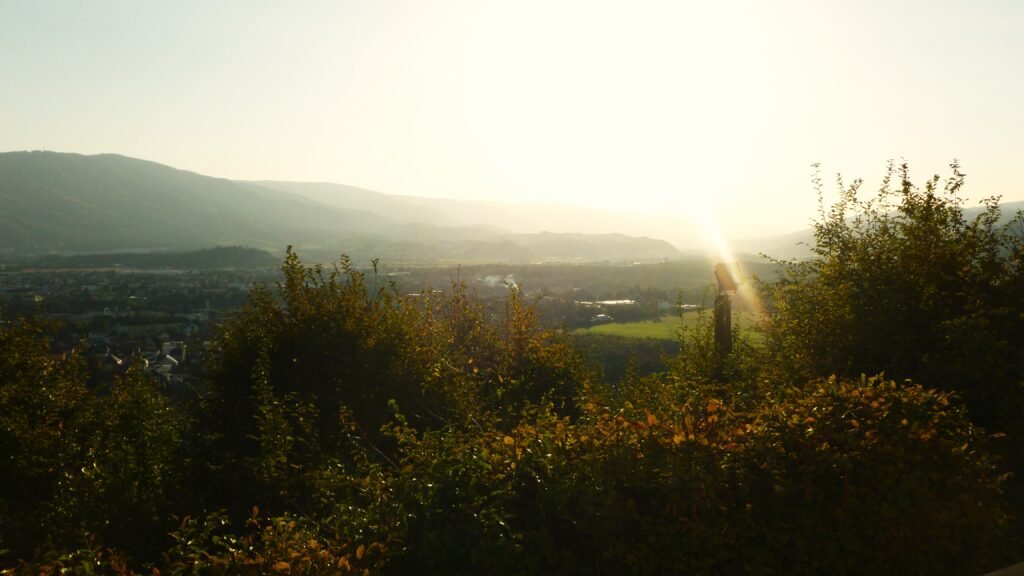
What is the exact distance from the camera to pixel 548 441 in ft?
15.1

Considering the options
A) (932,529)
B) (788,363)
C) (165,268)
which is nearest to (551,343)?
(788,363)

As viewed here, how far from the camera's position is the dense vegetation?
4125 mm

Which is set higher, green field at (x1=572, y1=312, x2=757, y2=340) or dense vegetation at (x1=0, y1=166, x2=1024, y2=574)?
dense vegetation at (x1=0, y1=166, x2=1024, y2=574)

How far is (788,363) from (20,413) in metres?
11.1

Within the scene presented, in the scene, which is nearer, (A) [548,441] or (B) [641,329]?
(A) [548,441]

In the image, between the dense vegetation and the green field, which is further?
the green field

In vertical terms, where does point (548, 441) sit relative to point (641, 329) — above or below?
above

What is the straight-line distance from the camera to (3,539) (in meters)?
6.44

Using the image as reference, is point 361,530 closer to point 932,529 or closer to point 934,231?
point 932,529

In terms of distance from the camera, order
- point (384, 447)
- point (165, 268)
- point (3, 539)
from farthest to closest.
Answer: point (165, 268) < point (384, 447) < point (3, 539)

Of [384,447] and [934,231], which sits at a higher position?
[934,231]

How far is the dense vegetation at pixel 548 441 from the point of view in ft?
13.5

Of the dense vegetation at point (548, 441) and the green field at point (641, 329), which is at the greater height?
the dense vegetation at point (548, 441)

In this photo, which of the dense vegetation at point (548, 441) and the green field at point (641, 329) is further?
the green field at point (641, 329)
